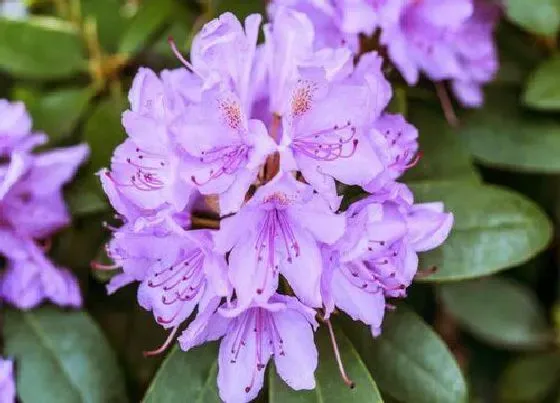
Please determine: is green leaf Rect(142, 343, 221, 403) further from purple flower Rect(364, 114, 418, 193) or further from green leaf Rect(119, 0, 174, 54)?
green leaf Rect(119, 0, 174, 54)

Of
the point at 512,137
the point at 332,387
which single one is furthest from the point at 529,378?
the point at 332,387

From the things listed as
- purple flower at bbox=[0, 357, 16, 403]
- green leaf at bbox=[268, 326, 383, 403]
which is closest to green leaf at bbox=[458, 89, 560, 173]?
green leaf at bbox=[268, 326, 383, 403]

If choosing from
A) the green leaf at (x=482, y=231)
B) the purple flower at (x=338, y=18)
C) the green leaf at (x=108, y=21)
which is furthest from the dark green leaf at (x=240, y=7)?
the green leaf at (x=482, y=231)

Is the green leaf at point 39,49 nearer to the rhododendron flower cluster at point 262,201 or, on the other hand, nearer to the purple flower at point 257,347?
the rhododendron flower cluster at point 262,201

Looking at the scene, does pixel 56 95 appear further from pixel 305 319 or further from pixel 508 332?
pixel 508 332

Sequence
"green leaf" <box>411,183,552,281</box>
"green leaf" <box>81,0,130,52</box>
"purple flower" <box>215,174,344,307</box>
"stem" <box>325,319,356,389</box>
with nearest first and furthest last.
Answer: "purple flower" <box>215,174,344,307</box>
"stem" <box>325,319,356,389</box>
"green leaf" <box>411,183,552,281</box>
"green leaf" <box>81,0,130,52</box>
